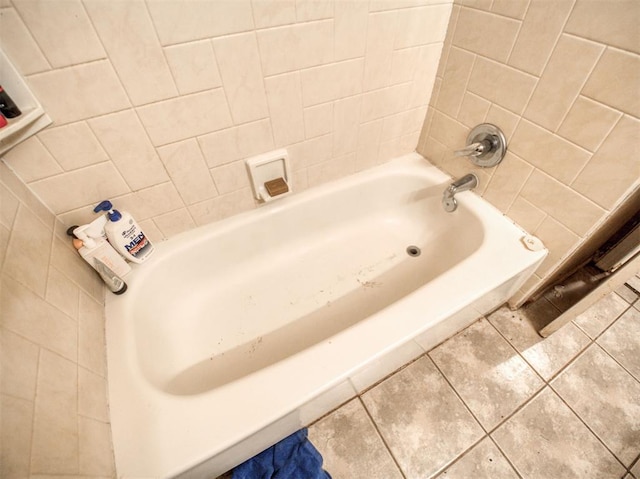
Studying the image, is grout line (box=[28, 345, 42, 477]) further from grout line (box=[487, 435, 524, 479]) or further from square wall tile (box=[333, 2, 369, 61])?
grout line (box=[487, 435, 524, 479])

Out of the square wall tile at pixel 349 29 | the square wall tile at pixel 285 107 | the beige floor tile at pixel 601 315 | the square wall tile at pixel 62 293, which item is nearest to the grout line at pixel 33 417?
the square wall tile at pixel 62 293

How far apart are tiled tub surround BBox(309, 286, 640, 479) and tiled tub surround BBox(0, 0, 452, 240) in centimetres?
88

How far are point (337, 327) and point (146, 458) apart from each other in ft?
2.21

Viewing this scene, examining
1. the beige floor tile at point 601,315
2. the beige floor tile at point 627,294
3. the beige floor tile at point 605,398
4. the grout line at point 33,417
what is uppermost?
the grout line at point 33,417

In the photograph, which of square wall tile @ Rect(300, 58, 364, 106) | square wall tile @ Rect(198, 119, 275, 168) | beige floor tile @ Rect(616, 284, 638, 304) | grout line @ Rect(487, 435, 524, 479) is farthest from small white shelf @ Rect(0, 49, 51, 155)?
beige floor tile @ Rect(616, 284, 638, 304)

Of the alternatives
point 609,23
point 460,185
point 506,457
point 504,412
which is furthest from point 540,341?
point 609,23

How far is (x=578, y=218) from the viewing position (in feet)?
2.74

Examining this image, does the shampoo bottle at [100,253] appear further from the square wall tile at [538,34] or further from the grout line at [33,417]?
the square wall tile at [538,34]

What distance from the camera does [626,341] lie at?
3.68ft

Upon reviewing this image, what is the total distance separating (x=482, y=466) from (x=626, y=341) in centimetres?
79

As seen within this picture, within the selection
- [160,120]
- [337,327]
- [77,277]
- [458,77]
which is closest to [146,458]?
[77,277]

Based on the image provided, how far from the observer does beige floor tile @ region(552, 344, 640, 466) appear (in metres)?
0.93

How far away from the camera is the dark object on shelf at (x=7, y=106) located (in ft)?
1.83

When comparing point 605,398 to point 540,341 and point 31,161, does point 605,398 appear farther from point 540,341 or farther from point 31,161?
point 31,161
